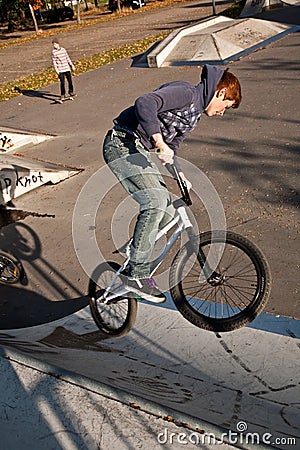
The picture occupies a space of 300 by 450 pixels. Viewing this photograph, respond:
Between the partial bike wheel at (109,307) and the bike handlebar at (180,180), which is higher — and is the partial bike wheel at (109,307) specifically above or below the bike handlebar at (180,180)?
below

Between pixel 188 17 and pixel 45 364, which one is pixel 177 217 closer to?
pixel 45 364

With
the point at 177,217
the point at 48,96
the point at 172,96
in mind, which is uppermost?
the point at 172,96

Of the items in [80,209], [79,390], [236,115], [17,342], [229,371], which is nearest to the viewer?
[79,390]

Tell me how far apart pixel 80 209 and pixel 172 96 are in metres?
5.13

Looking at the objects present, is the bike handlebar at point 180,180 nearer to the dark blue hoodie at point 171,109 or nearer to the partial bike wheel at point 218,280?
the dark blue hoodie at point 171,109

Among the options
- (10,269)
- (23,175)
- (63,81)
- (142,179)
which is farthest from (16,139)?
(142,179)

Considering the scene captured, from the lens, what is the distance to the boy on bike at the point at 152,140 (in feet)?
11.3

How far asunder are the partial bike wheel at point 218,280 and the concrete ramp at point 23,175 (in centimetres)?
568

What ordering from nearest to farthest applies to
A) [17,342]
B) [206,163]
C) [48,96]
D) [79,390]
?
[79,390] → [17,342] → [206,163] → [48,96]

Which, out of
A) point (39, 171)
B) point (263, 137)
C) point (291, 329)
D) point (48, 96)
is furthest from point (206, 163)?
point (48, 96)

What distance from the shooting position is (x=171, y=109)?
3518 millimetres

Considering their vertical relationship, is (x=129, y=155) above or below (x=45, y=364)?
above

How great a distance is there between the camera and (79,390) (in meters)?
3.37

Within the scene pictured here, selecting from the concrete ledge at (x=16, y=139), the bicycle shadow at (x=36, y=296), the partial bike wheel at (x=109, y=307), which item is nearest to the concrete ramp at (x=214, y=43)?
the concrete ledge at (x=16, y=139)
